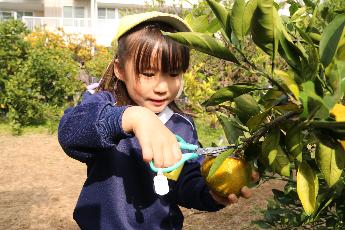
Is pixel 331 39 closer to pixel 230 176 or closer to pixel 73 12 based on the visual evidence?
pixel 230 176

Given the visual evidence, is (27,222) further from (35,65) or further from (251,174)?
(35,65)

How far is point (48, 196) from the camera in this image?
4.73 meters

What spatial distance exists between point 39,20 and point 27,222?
19004 mm

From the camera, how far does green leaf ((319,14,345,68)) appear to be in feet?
2.24

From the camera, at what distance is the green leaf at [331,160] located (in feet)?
2.58

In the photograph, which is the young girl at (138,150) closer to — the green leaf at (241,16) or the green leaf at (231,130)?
the green leaf at (231,130)

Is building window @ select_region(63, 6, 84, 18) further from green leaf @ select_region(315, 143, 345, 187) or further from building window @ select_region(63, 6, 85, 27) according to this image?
green leaf @ select_region(315, 143, 345, 187)

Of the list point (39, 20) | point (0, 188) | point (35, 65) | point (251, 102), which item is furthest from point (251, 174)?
point (39, 20)

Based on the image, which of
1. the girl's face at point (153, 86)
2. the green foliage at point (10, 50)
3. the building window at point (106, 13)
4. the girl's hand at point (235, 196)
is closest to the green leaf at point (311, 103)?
the girl's hand at point (235, 196)

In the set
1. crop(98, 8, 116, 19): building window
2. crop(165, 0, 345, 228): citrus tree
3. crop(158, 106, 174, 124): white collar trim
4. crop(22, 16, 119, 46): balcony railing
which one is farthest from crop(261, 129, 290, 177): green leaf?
crop(98, 8, 116, 19): building window

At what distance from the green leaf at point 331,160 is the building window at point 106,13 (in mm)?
23813

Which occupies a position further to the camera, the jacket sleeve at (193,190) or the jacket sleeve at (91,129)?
the jacket sleeve at (193,190)

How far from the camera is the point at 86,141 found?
1111 millimetres

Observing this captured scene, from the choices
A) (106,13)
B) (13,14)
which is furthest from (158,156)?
(13,14)
